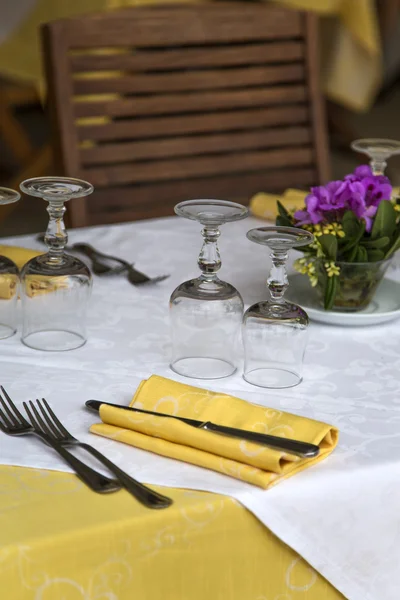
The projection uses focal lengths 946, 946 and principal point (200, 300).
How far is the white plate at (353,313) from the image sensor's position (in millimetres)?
1085

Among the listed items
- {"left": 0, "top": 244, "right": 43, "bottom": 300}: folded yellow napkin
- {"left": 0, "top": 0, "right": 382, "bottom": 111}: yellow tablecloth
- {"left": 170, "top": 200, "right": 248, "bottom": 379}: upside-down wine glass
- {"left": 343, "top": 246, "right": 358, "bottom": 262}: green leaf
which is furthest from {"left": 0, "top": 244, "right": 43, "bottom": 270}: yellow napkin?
{"left": 0, "top": 0, "right": 382, "bottom": 111}: yellow tablecloth

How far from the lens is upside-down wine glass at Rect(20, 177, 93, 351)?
976 mm

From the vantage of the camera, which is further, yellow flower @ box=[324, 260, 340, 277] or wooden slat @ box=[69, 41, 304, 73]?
wooden slat @ box=[69, 41, 304, 73]

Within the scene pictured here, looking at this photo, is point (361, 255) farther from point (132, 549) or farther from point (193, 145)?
point (193, 145)

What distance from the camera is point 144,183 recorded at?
6.11 feet

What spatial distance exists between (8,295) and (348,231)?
0.38 m

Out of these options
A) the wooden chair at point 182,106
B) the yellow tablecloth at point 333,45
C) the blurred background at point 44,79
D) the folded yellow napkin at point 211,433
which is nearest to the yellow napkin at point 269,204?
the wooden chair at point 182,106

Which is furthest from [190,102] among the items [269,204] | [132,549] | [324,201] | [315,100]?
[132,549]

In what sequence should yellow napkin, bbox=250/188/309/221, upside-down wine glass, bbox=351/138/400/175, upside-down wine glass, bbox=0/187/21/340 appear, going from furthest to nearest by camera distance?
yellow napkin, bbox=250/188/309/221 → upside-down wine glass, bbox=351/138/400/175 → upside-down wine glass, bbox=0/187/21/340

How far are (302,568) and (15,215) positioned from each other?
117 inches

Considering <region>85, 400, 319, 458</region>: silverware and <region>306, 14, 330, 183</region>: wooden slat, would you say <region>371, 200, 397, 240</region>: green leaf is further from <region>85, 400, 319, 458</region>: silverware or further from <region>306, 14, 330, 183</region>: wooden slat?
<region>306, 14, 330, 183</region>: wooden slat

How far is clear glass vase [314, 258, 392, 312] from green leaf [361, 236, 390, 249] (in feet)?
0.07

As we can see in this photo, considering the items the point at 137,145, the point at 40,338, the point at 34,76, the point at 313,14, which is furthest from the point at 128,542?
the point at 34,76

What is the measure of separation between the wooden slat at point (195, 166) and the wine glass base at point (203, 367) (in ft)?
2.71
